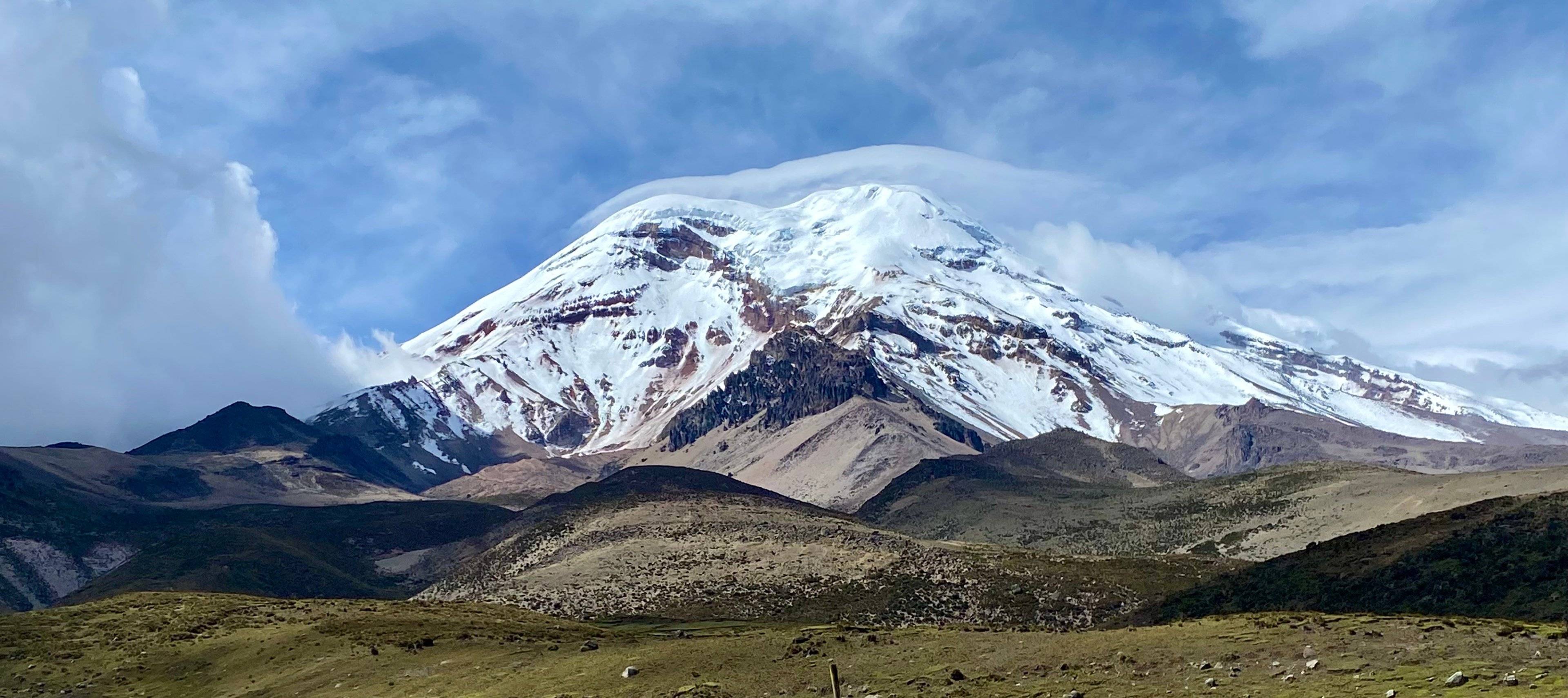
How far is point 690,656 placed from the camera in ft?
169

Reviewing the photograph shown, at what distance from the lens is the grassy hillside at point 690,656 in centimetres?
3894

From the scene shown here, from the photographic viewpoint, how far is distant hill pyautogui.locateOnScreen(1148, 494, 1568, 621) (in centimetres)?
7062

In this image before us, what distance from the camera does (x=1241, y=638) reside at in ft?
148

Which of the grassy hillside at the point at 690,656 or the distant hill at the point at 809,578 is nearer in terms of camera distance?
the grassy hillside at the point at 690,656

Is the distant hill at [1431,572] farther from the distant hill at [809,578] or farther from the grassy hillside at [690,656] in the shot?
the grassy hillside at [690,656]

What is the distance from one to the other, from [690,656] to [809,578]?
6054 centimetres

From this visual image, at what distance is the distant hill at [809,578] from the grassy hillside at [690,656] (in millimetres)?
29955

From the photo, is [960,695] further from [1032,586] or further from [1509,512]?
[1032,586]

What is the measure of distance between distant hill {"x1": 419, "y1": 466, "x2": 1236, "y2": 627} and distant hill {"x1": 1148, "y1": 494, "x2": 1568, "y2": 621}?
12.5 m

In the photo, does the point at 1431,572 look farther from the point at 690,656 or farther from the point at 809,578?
the point at 809,578

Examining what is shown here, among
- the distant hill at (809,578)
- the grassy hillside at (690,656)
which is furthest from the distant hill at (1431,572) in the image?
the grassy hillside at (690,656)

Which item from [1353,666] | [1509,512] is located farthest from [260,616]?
[1509,512]

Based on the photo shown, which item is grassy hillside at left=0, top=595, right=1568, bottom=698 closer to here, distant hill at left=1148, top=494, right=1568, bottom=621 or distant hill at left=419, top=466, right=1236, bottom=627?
distant hill at left=1148, top=494, right=1568, bottom=621

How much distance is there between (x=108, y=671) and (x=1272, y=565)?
7552 centimetres
